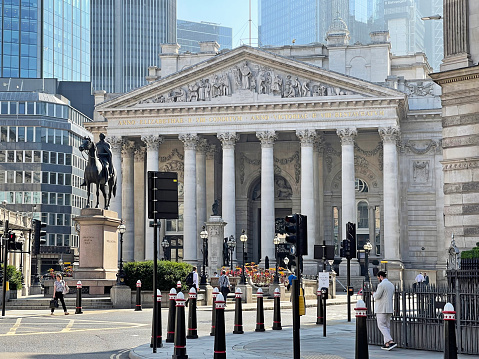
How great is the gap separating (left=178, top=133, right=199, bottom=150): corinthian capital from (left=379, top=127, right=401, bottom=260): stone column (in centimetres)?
1714

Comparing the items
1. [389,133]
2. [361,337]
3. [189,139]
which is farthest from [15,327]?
[189,139]

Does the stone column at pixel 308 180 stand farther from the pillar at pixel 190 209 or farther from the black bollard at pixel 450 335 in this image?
the black bollard at pixel 450 335

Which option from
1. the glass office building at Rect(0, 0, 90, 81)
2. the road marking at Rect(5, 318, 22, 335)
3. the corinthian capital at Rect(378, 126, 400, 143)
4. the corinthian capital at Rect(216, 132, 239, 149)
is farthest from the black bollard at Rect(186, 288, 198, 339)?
the glass office building at Rect(0, 0, 90, 81)

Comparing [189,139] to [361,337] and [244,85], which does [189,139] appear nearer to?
[244,85]

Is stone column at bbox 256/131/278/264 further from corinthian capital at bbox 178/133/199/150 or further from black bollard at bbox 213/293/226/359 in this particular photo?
black bollard at bbox 213/293/226/359

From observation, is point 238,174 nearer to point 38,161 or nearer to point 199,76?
point 199,76

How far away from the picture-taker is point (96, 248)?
138ft

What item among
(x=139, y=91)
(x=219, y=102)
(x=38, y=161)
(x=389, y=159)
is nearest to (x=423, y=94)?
(x=389, y=159)

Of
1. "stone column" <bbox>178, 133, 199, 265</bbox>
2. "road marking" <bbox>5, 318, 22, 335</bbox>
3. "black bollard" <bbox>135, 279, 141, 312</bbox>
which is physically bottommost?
"road marking" <bbox>5, 318, 22, 335</bbox>

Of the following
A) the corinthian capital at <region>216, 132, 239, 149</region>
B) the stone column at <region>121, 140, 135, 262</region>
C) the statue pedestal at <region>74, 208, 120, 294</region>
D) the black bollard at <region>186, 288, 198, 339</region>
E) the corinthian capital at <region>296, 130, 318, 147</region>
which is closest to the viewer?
the black bollard at <region>186, 288, 198, 339</region>

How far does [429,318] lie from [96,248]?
22.3m

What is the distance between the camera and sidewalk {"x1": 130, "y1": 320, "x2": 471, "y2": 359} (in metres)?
22.2

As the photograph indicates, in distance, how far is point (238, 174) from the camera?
302 feet

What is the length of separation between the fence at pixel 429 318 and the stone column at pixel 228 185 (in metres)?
56.2
